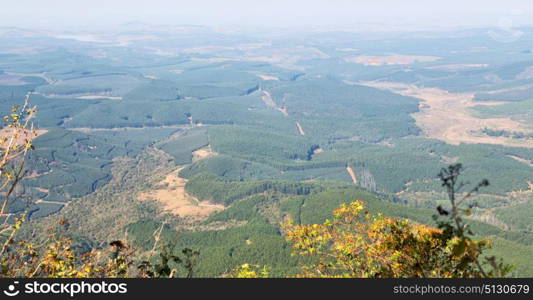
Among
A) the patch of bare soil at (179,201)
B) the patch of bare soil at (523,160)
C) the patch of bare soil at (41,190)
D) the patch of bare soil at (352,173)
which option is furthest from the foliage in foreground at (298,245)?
the patch of bare soil at (523,160)

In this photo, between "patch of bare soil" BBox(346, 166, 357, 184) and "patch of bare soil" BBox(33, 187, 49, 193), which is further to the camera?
"patch of bare soil" BBox(346, 166, 357, 184)

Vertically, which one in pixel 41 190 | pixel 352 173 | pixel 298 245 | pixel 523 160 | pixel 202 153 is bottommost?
pixel 41 190

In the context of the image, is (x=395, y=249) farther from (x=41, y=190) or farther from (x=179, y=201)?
(x=41, y=190)

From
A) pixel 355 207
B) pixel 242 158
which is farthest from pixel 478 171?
pixel 355 207

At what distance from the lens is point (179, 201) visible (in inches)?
5128

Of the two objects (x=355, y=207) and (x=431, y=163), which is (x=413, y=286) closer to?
(x=355, y=207)

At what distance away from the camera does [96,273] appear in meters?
18.5

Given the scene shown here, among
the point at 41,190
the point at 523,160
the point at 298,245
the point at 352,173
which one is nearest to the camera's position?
the point at 298,245

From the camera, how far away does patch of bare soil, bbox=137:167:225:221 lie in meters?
122

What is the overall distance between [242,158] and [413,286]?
535 feet

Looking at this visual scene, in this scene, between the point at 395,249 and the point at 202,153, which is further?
the point at 202,153

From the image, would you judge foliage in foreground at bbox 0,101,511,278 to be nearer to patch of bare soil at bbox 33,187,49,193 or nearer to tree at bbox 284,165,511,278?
tree at bbox 284,165,511,278

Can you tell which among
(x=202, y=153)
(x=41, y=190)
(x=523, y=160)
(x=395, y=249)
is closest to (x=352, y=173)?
(x=202, y=153)

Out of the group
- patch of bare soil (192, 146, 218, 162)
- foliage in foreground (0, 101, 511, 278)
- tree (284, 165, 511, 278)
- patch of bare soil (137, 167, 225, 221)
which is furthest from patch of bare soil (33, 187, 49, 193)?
tree (284, 165, 511, 278)
